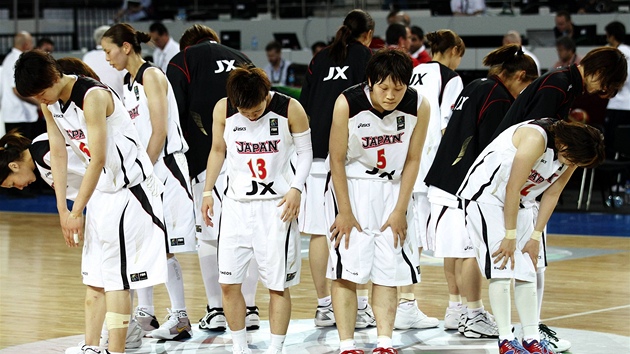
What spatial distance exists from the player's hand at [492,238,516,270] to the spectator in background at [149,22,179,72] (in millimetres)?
8063

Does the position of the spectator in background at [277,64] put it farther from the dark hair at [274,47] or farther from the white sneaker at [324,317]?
the white sneaker at [324,317]

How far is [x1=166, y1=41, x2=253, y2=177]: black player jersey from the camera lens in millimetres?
6547

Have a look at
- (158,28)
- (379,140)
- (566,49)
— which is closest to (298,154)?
(379,140)

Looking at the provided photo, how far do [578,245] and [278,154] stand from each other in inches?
196

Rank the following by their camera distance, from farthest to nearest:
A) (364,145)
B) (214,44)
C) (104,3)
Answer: (104,3)
(214,44)
(364,145)

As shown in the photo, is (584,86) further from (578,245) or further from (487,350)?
(578,245)

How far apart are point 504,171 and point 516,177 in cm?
18

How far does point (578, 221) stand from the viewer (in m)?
11.2

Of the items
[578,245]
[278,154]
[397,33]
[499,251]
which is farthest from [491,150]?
[578,245]

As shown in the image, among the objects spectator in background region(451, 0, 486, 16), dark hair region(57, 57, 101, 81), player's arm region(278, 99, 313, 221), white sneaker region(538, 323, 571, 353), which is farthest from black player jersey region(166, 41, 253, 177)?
spectator in background region(451, 0, 486, 16)

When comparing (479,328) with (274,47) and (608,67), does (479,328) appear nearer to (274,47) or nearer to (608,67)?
(608,67)

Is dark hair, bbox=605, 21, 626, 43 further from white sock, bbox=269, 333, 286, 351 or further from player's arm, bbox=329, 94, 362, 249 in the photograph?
white sock, bbox=269, 333, 286, 351

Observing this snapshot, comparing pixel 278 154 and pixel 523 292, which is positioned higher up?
pixel 278 154

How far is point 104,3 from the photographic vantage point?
19516mm
